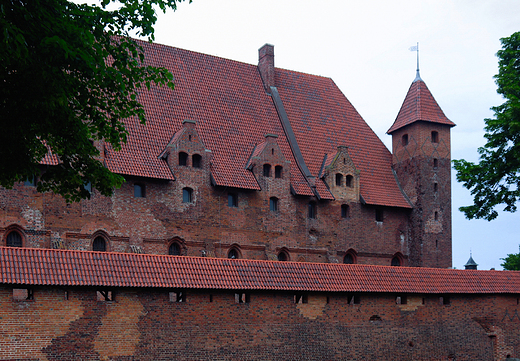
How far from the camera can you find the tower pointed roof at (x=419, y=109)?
30.8 m

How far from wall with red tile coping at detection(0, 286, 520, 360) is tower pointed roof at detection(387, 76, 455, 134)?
9999 mm

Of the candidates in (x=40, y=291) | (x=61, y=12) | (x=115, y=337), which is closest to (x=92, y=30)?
(x=61, y=12)

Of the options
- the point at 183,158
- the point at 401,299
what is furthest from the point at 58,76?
the point at 401,299

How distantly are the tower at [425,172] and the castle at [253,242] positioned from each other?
8 cm

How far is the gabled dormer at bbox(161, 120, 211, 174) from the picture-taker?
81.1 feet

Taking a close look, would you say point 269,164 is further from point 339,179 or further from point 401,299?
point 401,299

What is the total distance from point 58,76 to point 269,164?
618 inches

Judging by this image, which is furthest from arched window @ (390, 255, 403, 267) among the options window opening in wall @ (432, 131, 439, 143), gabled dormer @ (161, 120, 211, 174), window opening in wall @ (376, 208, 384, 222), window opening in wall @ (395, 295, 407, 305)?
gabled dormer @ (161, 120, 211, 174)

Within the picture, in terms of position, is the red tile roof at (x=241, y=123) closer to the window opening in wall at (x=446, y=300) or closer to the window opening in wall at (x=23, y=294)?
the window opening in wall at (x=23, y=294)

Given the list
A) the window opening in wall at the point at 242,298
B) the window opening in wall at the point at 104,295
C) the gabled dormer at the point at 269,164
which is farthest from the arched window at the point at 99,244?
the gabled dormer at the point at 269,164

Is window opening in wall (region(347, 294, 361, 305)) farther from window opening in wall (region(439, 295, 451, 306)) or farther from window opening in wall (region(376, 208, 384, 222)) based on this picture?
window opening in wall (region(376, 208, 384, 222))

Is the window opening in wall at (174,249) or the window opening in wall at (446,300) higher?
the window opening in wall at (174,249)

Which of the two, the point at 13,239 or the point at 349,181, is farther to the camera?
the point at 349,181

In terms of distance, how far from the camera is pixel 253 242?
25.9 metres
